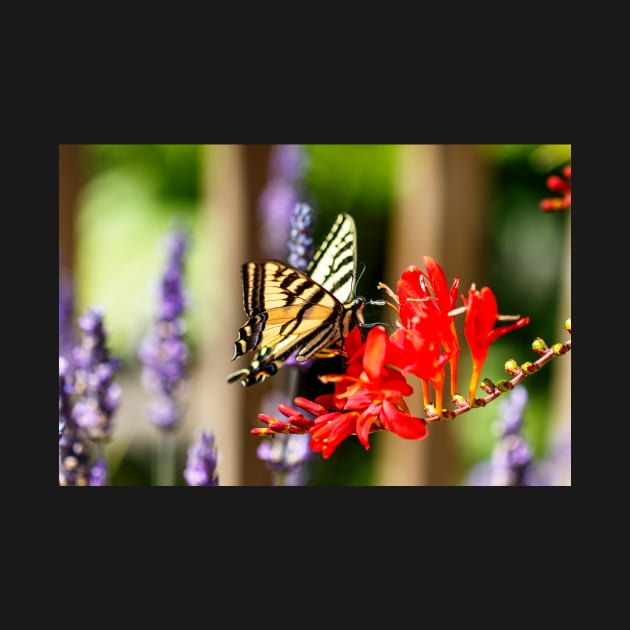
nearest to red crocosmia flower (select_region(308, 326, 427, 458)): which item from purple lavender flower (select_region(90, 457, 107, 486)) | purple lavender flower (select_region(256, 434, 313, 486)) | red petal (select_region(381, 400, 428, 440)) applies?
red petal (select_region(381, 400, 428, 440))

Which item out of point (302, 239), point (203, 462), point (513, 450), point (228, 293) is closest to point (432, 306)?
point (302, 239)

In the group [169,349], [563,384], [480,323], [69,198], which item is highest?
[69,198]

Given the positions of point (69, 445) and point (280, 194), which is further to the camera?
point (280, 194)

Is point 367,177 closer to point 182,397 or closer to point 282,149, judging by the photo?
point 282,149

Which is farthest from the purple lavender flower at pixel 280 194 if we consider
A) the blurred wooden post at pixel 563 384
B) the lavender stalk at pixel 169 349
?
the blurred wooden post at pixel 563 384

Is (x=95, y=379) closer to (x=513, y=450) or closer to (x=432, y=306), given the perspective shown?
A: (x=432, y=306)

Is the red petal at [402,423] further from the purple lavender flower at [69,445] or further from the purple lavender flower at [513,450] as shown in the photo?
the purple lavender flower at [69,445]

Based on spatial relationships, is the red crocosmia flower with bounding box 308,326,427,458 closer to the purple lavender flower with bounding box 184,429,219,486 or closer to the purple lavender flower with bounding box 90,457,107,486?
the purple lavender flower with bounding box 184,429,219,486
